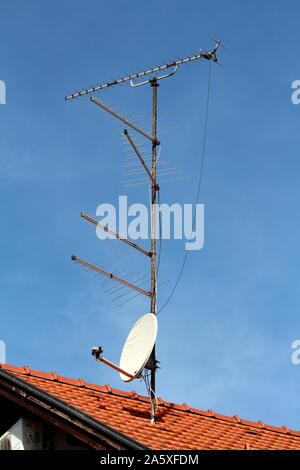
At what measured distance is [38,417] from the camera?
1334cm

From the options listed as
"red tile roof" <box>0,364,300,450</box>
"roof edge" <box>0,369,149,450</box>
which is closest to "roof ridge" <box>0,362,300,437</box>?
"red tile roof" <box>0,364,300,450</box>

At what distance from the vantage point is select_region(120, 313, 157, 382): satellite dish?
1580 centimetres

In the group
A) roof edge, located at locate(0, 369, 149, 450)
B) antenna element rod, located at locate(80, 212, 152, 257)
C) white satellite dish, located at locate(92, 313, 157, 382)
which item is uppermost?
antenna element rod, located at locate(80, 212, 152, 257)

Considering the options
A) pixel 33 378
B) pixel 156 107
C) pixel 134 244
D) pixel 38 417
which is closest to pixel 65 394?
pixel 33 378

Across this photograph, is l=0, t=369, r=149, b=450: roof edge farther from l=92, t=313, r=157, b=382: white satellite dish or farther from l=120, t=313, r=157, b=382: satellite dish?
l=120, t=313, r=157, b=382: satellite dish

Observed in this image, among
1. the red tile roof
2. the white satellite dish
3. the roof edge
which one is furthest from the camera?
the white satellite dish

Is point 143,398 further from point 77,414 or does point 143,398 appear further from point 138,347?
point 77,414

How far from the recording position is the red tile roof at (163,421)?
14477 millimetres

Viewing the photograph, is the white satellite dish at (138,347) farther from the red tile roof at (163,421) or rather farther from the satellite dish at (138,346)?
the red tile roof at (163,421)

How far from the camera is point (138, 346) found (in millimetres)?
16172

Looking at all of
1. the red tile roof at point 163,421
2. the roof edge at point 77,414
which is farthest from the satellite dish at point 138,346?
the roof edge at point 77,414
